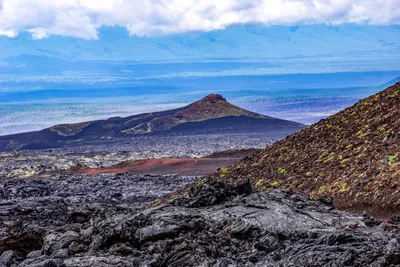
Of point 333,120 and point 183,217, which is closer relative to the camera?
point 183,217

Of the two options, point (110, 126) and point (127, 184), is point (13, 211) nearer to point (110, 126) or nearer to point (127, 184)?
point (127, 184)

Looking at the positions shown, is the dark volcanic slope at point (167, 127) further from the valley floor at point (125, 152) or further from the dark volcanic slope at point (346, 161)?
the dark volcanic slope at point (346, 161)

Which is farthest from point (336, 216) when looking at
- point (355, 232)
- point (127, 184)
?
point (127, 184)

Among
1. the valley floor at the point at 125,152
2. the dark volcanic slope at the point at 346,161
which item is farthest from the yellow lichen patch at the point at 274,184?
the valley floor at the point at 125,152

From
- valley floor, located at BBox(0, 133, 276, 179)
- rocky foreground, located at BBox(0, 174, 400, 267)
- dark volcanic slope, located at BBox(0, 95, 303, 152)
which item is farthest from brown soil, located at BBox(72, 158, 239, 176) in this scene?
dark volcanic slope, located at BBox(0, 95, 303, 152)

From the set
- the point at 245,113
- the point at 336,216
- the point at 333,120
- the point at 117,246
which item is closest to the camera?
the point at 117,246

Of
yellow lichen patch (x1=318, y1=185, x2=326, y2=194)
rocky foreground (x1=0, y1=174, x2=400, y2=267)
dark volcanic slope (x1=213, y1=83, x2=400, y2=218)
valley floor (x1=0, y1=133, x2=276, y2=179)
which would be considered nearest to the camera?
rocky foreground (x1=0, y1=174, x2=400, y2=267)

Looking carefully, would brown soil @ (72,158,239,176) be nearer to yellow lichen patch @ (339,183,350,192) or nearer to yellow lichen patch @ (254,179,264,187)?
yellow lichen patch @ (254,179,264,187)
